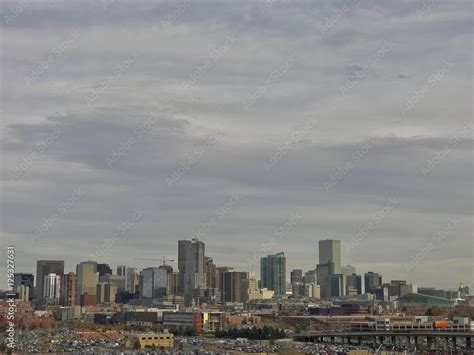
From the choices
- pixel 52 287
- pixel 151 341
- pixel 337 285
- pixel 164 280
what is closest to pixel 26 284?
pixel 52 287

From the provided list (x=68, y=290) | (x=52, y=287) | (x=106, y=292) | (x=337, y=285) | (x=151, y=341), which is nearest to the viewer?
(x=151, y=341)

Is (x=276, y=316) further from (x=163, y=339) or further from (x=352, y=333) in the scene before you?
(x=163, y=339)

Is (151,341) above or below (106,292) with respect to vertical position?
below

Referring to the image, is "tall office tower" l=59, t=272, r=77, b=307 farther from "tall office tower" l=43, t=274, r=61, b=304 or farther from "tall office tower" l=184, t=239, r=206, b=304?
"tall office tower" l=184, t=239, r=206, b=304

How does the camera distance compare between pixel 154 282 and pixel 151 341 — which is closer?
pixel 151 341

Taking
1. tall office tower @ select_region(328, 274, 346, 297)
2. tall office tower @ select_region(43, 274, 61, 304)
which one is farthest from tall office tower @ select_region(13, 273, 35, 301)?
tall office tower @ select_region(328, 274, 346, 297)

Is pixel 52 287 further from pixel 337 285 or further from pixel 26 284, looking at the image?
pixel 337 285
